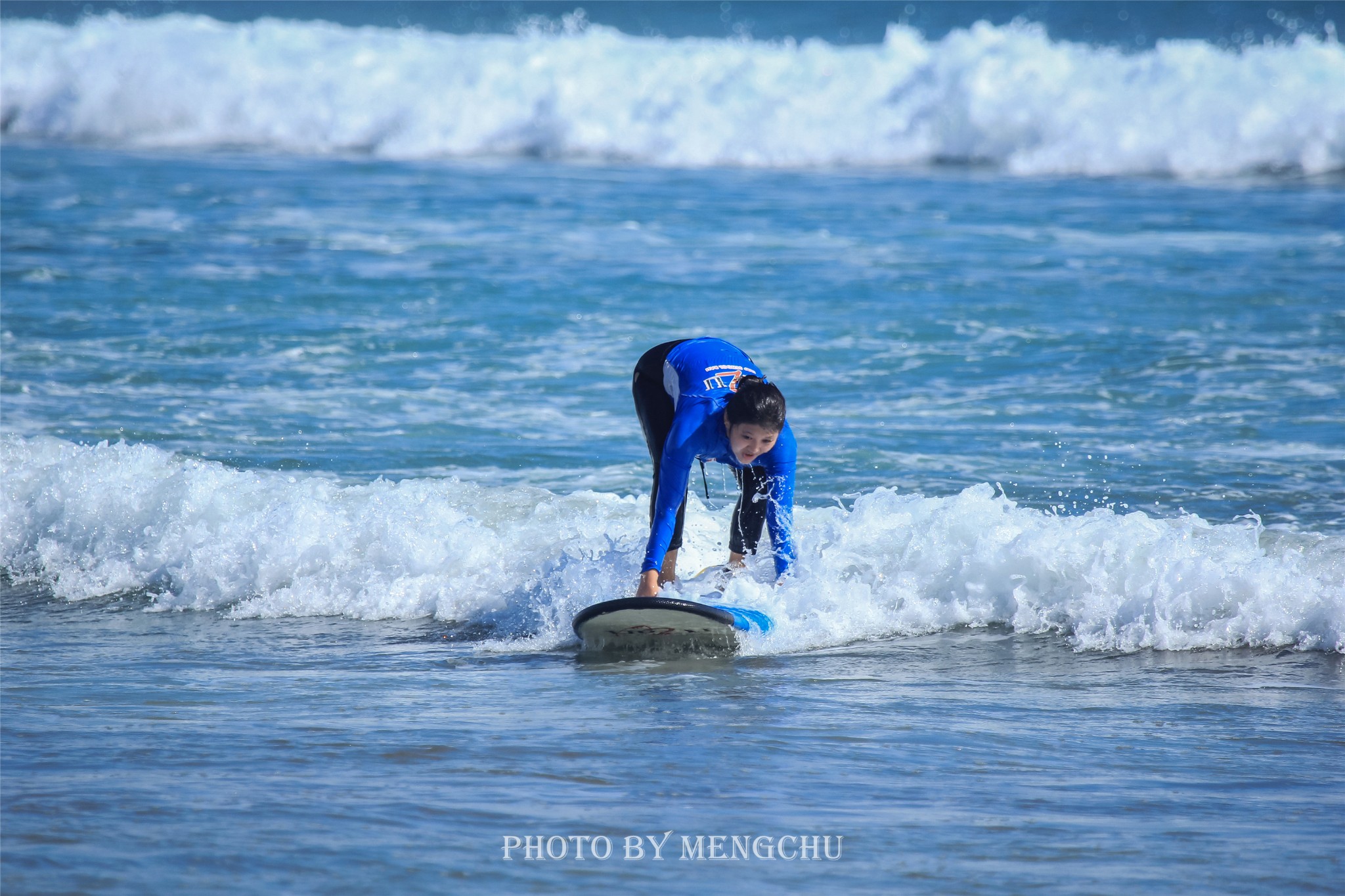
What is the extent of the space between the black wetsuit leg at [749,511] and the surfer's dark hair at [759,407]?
0.47 metres

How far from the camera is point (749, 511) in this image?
562 cm

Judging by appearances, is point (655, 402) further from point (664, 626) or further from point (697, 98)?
point (697, 98)

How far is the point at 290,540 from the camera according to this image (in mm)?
6605

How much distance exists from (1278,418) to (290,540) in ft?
20.4

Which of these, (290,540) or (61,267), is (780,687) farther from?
(61,267)

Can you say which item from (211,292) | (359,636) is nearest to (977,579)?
(359,636)

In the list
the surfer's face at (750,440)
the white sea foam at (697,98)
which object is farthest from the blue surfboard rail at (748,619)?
the white sea foam at (697,98)

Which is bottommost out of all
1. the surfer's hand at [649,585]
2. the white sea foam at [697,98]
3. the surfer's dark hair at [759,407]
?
the surfer's hand at [649,585]

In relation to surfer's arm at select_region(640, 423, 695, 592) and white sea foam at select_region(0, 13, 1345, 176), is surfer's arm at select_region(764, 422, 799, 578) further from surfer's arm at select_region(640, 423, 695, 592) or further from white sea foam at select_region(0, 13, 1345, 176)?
white sea foam at select_region(0, 13, 1345, 176)

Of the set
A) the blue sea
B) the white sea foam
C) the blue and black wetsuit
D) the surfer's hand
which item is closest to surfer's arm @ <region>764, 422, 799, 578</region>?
the blue and black wetsuit

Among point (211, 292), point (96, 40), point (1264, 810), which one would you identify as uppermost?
point (96, 40)

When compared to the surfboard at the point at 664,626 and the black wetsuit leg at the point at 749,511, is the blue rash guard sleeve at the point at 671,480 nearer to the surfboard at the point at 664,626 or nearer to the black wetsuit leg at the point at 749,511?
the surfboard at the point at 664,626

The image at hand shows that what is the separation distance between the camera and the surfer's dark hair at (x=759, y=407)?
489 cm

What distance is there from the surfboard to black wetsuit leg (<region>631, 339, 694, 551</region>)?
42cm
